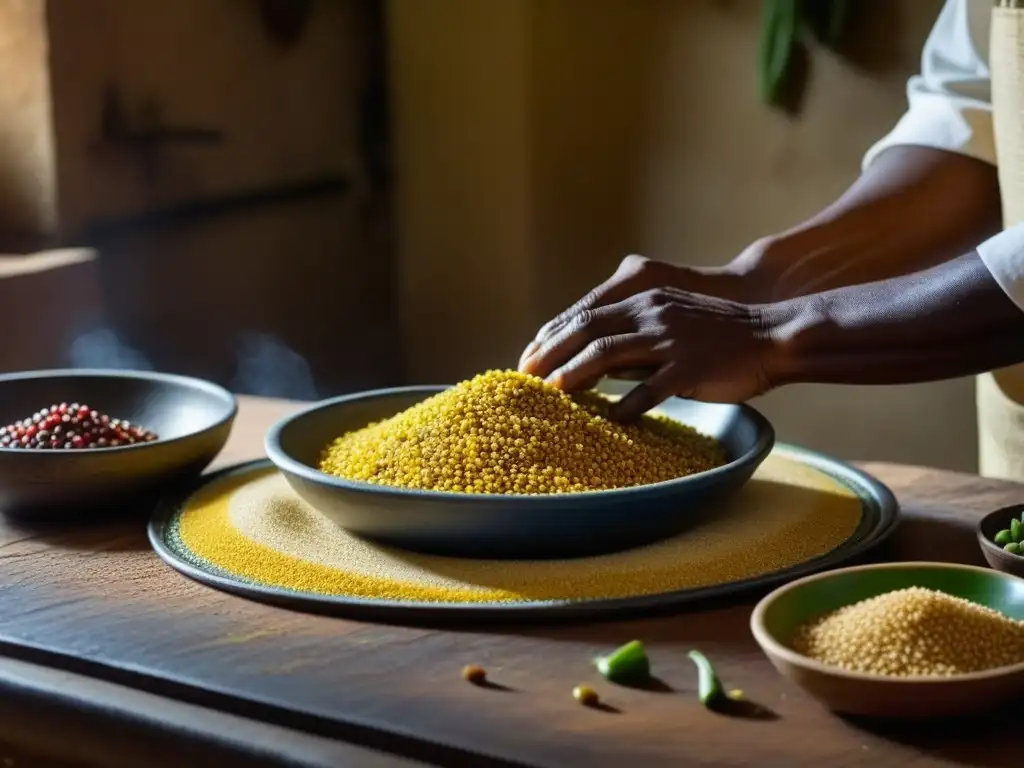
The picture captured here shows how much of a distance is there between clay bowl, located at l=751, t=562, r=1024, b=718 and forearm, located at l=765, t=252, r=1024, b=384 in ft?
1.00

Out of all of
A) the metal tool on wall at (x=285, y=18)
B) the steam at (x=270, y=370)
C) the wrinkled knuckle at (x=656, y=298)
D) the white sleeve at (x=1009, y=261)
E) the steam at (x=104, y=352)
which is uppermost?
the metal tool on wall at (x=285, y=18)

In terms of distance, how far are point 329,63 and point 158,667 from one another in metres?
2.18

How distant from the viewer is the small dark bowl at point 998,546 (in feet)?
2.94

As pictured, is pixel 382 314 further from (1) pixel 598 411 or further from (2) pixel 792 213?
(1) pixel 598 411

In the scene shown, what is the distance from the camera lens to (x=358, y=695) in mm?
812

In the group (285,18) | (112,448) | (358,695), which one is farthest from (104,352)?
(358,695)

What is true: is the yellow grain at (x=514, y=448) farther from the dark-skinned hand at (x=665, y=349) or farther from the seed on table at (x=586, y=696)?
the seed on table at (x=586, y=696)

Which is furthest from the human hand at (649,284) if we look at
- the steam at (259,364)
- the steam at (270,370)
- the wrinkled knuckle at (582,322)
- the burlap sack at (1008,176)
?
the steam at (270,370)

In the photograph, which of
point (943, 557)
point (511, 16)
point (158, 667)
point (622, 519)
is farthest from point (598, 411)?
→ point (511, 16)

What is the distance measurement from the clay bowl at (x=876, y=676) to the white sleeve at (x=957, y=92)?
89 cm

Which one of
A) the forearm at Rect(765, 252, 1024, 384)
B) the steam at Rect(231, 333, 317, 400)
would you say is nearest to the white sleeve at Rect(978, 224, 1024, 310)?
the forearm at Rect(765, 252, 1024, 384)

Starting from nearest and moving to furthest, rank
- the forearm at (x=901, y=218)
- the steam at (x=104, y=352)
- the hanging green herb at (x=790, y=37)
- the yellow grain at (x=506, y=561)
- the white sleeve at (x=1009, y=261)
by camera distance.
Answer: the yellow grain at (x=506, y=561)
the white sleeve at (x=1009, y=261)
the forearm at (x=901, y=218)
the steam at (x=104, y=352)
the hanging green herb at (x=790, y=37)

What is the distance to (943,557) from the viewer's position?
1.05 meters

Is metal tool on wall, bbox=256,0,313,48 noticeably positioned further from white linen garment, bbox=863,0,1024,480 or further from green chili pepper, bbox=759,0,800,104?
white linen garment, bbox=863,0,1024,480
